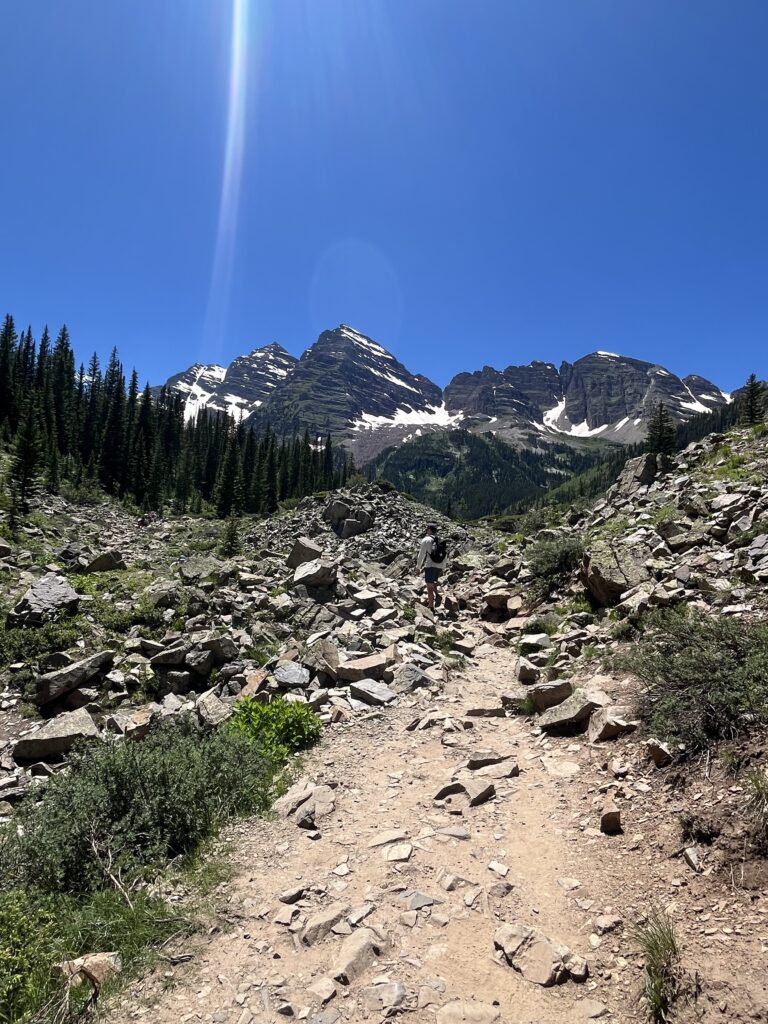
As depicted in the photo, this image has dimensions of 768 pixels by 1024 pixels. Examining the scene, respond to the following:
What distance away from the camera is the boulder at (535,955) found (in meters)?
3.50

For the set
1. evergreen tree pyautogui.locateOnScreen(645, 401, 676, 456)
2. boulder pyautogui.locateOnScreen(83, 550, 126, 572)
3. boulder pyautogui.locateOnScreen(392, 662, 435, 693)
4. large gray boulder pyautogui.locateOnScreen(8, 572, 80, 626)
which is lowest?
boulder pyautogui.locateOnScreen(392, 662, 435, 693)

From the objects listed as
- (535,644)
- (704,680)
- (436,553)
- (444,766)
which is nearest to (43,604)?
(444,766)

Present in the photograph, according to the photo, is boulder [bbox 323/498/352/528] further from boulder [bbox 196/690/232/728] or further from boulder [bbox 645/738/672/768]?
boulder [bbox 645/738/672/768]

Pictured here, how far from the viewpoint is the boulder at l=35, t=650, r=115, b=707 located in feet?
31.4

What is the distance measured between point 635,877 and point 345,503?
34000mm

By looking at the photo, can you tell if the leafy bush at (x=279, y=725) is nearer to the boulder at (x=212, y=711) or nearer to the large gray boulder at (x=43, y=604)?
the boulder at (x=212, y=711)

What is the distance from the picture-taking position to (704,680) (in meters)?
6.07

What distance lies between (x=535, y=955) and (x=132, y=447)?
78.9 metres

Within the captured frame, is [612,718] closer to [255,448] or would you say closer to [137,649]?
[137,649]

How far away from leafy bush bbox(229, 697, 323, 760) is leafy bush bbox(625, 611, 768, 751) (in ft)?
16.9

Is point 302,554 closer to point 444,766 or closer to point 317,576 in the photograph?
point 317,576

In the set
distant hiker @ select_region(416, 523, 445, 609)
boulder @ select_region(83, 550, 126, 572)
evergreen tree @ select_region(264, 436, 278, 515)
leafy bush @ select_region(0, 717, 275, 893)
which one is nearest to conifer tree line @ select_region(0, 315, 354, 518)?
evergreen tree @ select_region(264, 436, 278, 515)

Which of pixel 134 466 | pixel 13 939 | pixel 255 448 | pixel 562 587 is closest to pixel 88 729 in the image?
pixel 13 939

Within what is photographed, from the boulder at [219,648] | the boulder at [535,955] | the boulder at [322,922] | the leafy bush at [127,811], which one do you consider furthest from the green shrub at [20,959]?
the boulder at [219,648]
